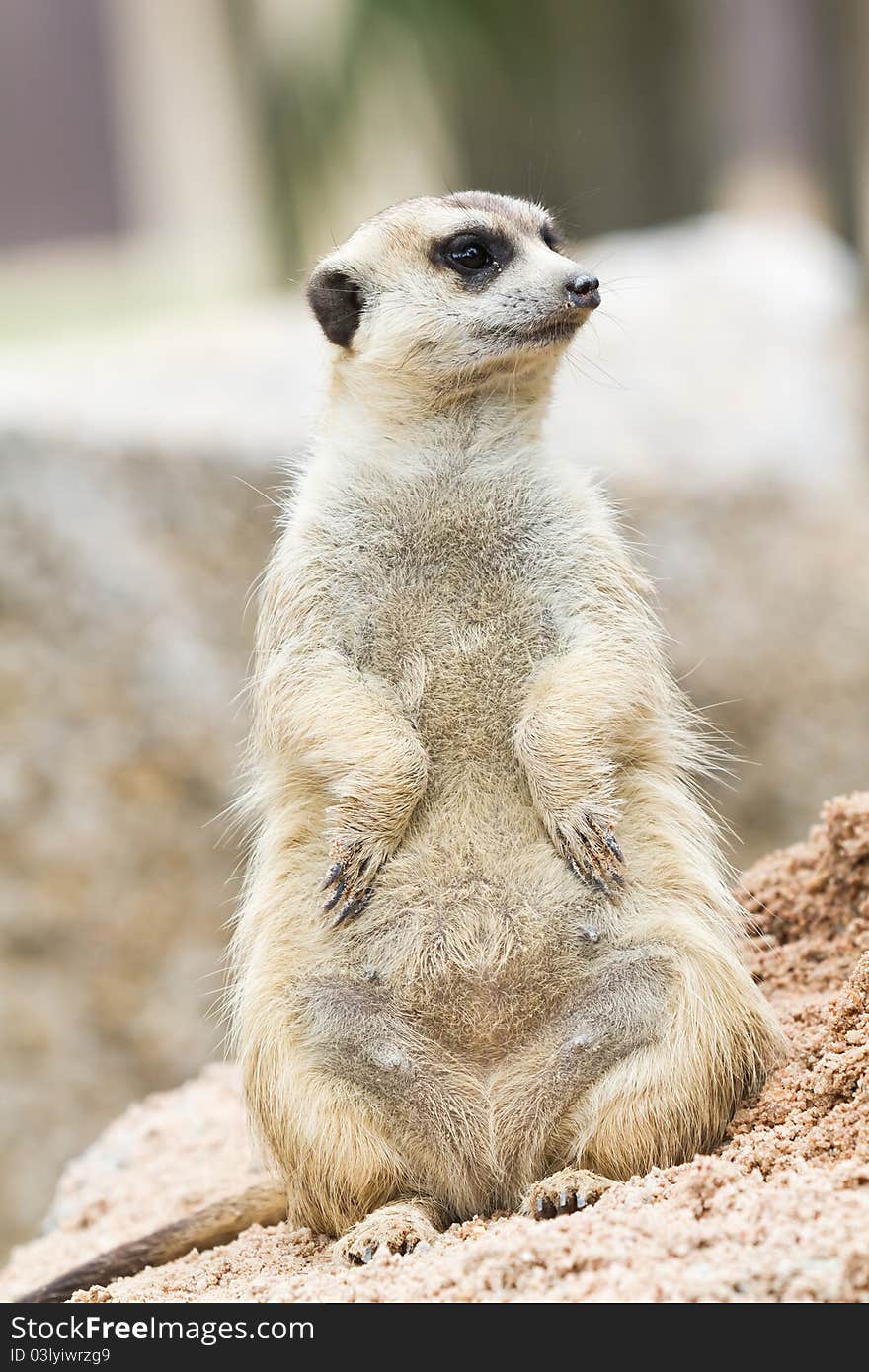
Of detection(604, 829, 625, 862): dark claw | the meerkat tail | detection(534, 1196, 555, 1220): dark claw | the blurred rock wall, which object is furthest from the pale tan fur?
the blurred rock wall

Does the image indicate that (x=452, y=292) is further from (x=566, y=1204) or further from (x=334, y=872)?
(x=566, y=1204)

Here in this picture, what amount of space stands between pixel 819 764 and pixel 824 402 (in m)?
1.64

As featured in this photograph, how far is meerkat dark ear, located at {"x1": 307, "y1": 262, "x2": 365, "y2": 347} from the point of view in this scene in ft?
9.26

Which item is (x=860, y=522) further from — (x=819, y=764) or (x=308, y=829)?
(x=308, y=829)

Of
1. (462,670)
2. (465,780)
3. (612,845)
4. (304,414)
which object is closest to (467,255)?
(462,670)

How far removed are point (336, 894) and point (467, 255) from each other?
118 centimetres

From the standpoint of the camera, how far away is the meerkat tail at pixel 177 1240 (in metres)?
2.48

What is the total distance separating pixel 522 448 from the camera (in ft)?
8.63

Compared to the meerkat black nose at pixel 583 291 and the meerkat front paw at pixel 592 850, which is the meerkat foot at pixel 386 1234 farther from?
the meerkat black nose at pixel 583 291

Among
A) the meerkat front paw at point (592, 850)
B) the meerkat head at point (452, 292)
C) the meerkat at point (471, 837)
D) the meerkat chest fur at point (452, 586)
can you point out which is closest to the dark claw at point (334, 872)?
the meerkat at point (471, 837)

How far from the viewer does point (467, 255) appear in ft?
9.00

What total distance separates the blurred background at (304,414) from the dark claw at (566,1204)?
4.64 ft

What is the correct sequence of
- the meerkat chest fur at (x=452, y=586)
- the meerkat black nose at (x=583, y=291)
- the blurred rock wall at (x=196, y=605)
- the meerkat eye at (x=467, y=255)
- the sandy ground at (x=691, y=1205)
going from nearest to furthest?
the sandy ground at (x=691, y=1205), the meerkat chest fur at (x=452, y=586), the meerkat black nose at (x=583, y=291), the meerkat eye at (x=467, y=255), the blurred rock wall at (x=196, y=605)

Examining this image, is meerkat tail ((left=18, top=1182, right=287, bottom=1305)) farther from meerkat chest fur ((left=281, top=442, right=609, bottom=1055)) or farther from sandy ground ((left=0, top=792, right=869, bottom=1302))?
meerkat chest fur ((left=281, top=442, right=609, bottom=1055))
